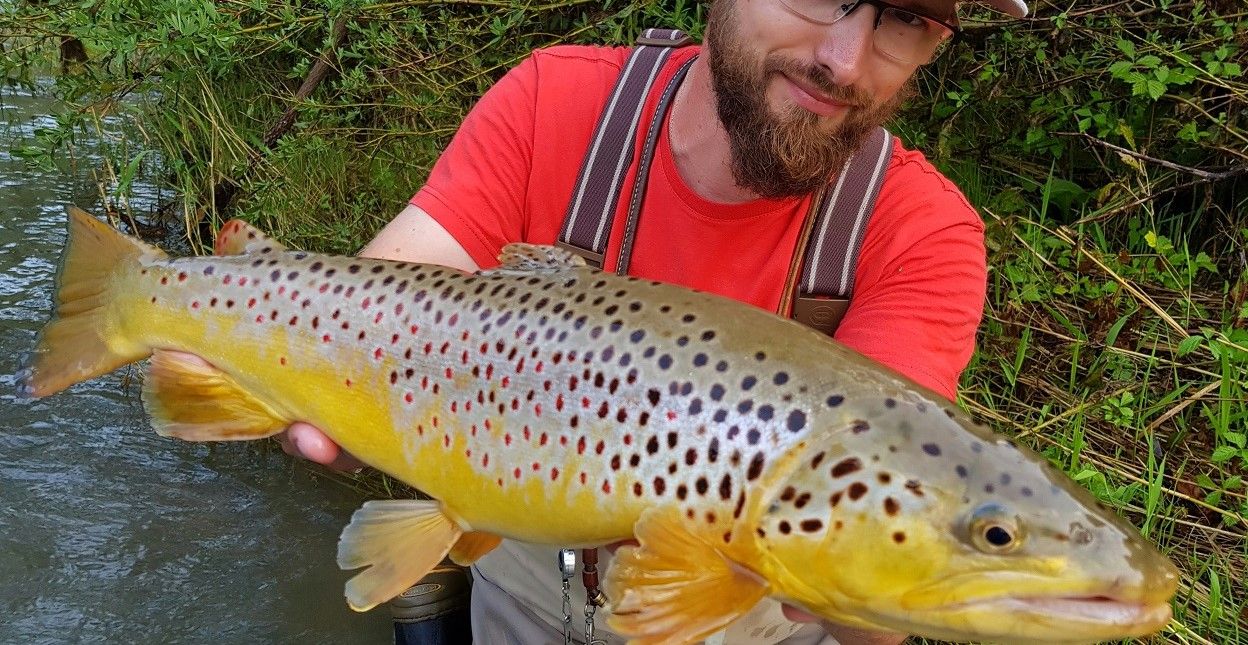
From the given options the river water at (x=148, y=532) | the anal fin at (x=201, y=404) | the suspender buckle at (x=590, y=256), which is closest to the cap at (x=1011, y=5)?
the suspender buckle at (x=590, y=256)

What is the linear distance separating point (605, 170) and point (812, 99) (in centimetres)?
55

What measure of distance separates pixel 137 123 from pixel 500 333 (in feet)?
15.5

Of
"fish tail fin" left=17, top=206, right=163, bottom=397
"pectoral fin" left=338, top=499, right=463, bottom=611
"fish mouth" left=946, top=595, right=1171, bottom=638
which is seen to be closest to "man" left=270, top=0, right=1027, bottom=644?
"pectoral fin" left=338, top=499, right=463, bottom=611

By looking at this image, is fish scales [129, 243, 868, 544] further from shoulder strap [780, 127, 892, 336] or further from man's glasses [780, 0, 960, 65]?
man's glasses [780, 0, 960, 65]

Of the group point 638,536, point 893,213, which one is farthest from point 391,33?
point 638,536

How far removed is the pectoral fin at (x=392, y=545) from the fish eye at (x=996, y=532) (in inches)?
38.3

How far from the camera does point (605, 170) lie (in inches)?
94.0

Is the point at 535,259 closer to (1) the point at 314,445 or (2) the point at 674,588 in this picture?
(1) the point at 314,445

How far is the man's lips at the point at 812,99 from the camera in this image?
2268 millimetres

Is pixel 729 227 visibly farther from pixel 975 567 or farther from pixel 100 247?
pixel 100 247

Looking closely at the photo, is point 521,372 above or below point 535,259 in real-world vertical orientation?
below

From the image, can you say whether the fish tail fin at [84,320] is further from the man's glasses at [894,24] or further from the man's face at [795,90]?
the man's glasses at [894,24]

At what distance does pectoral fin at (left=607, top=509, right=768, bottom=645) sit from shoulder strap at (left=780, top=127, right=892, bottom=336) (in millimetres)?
944

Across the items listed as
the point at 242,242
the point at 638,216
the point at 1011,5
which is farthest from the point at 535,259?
the point at 1011,5
